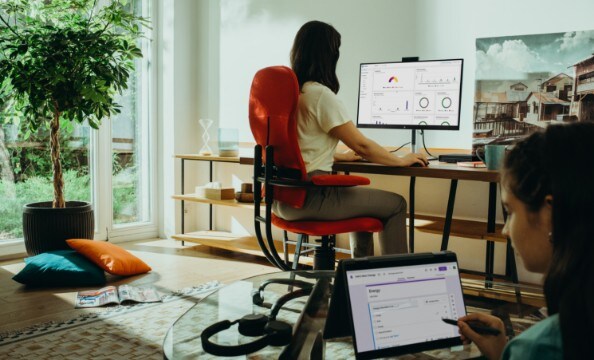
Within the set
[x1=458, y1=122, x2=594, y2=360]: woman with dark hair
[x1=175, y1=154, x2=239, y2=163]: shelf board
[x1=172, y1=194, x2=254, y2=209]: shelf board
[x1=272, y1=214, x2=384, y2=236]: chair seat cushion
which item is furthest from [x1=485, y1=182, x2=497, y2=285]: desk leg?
[x1=458, y1=122, x2=594, y2=360]: woman with dark hair

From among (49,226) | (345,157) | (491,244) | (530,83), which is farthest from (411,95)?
(49,226)

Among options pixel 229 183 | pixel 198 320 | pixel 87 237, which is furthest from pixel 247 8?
pixel 198 320

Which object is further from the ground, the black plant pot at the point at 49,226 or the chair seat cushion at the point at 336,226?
the chair seat cushion at the point at 336,226

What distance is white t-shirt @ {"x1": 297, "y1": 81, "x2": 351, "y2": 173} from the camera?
7.52ft

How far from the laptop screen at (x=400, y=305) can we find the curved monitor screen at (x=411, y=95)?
1.63 meters

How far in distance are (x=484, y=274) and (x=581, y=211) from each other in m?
2.63

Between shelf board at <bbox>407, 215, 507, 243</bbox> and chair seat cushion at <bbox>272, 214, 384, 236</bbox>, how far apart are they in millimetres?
730

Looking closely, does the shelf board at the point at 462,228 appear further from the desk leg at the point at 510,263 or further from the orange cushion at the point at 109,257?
the orange cushion at the point at 109,257

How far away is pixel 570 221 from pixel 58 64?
10.2 feet

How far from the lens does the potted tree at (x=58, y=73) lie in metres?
3.21

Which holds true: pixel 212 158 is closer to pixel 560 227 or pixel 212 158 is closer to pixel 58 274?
pixel 58 274

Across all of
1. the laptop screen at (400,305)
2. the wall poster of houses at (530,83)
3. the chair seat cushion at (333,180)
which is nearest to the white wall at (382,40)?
the wall poster of houses at (530,83)

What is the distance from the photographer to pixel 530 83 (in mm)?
3014

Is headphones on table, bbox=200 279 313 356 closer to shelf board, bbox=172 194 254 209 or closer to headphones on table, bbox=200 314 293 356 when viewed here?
headphones on table, bbox=200 314 293 356
